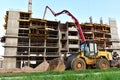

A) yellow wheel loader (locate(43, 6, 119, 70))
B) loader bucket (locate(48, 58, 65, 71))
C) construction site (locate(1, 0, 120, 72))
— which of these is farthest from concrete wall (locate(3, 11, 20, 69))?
yellow wheel loader (locate(43, 6, 119, 70))

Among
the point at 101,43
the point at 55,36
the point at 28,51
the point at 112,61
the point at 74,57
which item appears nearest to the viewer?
the point at 74,57

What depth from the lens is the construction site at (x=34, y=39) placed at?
57406 millimetres

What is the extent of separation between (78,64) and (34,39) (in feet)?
142

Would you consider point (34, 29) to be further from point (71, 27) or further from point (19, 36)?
point (71, 27)

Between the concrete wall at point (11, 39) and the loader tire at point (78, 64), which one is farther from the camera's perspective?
the concrete wall at point (11, 39)

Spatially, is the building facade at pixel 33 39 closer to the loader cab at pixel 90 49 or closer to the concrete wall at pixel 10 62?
the concrete wall at pixel 10 62

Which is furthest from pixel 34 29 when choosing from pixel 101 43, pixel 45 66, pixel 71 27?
pixel 45 66

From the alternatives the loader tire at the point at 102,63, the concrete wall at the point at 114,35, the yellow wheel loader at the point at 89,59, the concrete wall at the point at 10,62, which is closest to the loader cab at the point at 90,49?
the yellow wheel loader at the point at 89,59

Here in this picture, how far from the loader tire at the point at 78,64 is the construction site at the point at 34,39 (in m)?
38.1

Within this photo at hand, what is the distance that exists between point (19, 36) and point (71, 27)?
18605mm

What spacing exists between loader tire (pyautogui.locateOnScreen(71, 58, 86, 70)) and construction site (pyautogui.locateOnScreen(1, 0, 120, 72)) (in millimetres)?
38135

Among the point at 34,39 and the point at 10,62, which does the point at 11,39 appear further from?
the point at 34,39

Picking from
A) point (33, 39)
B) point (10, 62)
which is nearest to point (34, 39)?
point (33, 39)

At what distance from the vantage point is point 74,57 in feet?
64.5
